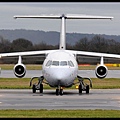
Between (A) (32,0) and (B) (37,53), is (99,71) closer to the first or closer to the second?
(B) (37,53)

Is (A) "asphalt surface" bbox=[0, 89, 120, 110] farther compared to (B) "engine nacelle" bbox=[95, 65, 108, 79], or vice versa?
(B) "engine nacelle" bbox=[95, 65, 108, 79]

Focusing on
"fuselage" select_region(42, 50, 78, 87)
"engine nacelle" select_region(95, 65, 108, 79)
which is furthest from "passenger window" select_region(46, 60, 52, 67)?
"engine nacelle" select_region(95, 65, 108, 79)

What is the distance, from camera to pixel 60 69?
2659 centimetres

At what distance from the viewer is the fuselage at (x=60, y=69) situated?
26.4m

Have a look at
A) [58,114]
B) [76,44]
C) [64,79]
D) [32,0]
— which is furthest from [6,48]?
[32,0]

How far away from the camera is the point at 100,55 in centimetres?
3169

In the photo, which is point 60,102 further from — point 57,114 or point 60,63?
point 57,114

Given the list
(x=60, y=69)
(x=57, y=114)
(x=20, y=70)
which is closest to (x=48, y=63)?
(x=60, y=69)

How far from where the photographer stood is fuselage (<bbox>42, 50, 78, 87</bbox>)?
86.7 feet

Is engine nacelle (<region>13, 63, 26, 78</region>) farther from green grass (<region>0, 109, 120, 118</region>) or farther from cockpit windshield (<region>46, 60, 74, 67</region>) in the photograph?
green grass (<region>0, 109, 120, 118</region>)

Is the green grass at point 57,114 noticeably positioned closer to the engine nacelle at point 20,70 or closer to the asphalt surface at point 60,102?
the asphalt surface at point 60,102

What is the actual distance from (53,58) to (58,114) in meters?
12.6

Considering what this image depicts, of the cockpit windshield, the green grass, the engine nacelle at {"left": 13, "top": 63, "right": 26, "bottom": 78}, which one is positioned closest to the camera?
the green grass

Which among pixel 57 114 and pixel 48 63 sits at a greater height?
pixel 48 63
